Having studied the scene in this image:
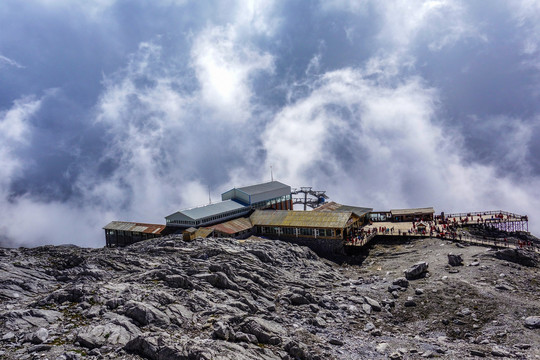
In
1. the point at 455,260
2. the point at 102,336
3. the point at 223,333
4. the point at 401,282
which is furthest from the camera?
the point at 455,260

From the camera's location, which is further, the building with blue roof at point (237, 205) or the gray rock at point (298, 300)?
the building with blue roof at point (237, 205)

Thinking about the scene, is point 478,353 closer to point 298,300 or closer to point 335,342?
point 335,342

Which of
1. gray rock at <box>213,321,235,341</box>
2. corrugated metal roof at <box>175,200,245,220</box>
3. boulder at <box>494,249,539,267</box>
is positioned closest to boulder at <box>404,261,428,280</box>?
boulder at <box>494,249,539,267</box>

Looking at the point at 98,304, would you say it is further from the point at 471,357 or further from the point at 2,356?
the point at 471,357

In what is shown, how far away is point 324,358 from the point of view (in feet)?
96.4

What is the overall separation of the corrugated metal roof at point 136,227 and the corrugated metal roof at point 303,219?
70.8ft

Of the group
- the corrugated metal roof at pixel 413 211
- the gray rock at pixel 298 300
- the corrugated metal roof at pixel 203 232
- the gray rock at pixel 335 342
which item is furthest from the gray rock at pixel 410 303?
the corrugated metal roof at pixel 413 211

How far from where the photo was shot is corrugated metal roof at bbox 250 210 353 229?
74938mm

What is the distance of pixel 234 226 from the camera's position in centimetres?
7938

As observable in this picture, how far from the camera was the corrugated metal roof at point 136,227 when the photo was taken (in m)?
82.1

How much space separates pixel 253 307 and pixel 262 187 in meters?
67.6

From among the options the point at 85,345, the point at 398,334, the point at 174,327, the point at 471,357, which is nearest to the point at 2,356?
the point at 85,345

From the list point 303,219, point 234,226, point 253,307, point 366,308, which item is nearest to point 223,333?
point 253,307

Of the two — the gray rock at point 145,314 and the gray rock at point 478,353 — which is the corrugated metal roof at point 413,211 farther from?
the gray rock at point 145,314
